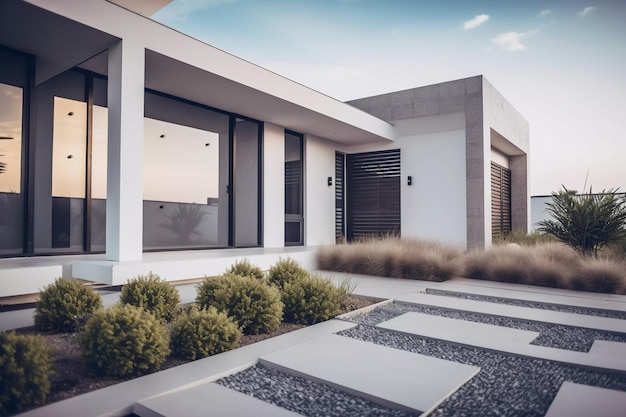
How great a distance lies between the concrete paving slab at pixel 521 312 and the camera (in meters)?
3.63

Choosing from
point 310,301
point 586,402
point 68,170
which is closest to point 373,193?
point 68,170

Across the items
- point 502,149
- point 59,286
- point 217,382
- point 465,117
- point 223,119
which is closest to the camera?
point 217,382

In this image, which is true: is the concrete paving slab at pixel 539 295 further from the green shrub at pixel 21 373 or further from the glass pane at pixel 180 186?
the glass pane at pixel 180 186

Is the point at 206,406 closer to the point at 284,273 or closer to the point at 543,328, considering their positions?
the point at 284,273

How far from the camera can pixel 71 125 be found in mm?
6031

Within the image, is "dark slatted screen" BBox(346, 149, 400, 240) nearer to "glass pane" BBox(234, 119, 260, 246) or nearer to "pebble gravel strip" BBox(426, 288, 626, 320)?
"glass pane" BBox(234, 119, 260, 246)

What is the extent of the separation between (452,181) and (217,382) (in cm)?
828

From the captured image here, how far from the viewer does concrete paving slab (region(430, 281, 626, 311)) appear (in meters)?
4.42

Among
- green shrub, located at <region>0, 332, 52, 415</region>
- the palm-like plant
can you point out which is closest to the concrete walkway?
green shrub, located at <region>0, 332, 52, 415</region>

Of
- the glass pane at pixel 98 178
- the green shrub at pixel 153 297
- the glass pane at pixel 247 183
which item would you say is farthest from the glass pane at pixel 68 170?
the glass pane at pixel 247 183

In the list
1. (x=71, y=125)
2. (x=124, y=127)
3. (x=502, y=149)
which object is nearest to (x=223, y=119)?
(x=71, y=125)

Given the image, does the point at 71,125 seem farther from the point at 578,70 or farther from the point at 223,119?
the point at 578,70

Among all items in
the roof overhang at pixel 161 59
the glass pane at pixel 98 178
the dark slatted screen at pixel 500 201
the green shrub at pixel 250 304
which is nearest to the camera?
the green shrub at pixel 250 304

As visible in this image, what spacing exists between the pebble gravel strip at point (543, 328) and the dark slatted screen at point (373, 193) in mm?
6043
